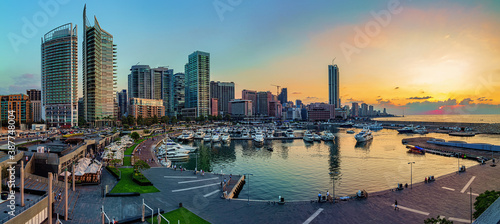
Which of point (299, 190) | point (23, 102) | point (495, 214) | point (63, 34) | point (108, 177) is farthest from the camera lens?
point (23, 102)

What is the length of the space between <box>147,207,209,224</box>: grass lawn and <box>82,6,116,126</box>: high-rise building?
155608 millimetres

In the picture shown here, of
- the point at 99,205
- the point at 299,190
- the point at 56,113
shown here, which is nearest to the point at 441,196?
the point at 299,190

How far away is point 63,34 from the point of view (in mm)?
149000

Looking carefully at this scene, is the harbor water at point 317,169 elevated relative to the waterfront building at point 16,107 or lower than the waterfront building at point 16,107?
lower

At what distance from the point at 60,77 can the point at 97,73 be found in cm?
2056

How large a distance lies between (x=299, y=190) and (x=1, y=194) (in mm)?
35485

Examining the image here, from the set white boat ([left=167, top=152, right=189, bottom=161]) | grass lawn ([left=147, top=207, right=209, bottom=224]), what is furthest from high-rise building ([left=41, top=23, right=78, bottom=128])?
grass lawn ([left=147, top=207, right=209, bottom=224])

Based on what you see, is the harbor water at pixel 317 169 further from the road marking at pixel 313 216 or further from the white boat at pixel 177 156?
the road marking at pixel 313 216

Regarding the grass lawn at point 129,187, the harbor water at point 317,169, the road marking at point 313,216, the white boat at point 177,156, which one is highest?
the grass lawn at point 129,187

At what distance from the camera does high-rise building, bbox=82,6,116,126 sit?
6024 inches

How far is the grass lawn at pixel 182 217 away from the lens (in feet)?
76.1

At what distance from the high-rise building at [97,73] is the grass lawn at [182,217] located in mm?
155608

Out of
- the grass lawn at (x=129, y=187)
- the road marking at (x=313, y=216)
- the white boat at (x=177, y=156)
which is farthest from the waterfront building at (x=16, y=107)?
the road marking at (x=313, y=216)

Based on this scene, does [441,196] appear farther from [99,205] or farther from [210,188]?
[99,205]
